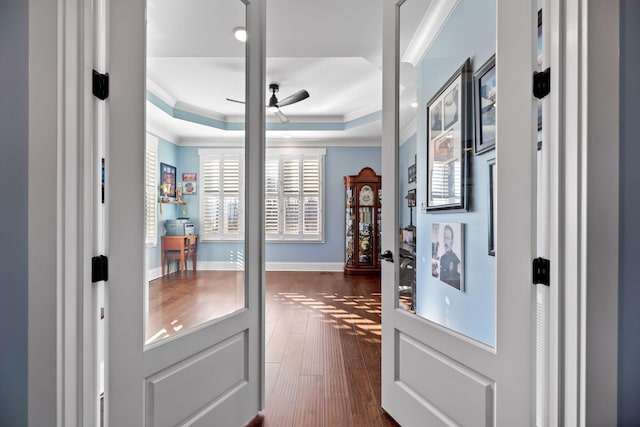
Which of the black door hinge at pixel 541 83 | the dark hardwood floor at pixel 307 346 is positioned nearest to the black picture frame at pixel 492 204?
the black door hinge at pixel 541 83

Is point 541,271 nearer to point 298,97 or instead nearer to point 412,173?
point 412,173

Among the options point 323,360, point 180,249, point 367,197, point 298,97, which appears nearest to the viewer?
point 180,249

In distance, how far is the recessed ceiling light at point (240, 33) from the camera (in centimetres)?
159

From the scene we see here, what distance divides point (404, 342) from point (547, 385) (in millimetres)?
653

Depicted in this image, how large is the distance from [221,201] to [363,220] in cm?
443

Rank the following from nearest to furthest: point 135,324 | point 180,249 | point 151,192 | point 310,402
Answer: point 135,324, point 151,192, point 180,249, point 310,402

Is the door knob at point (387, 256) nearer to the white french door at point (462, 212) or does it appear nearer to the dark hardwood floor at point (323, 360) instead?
the white french door at point (462, 212)

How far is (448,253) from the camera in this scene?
4.99 ft

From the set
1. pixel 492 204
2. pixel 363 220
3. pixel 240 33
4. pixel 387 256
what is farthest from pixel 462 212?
pixel 363 220
